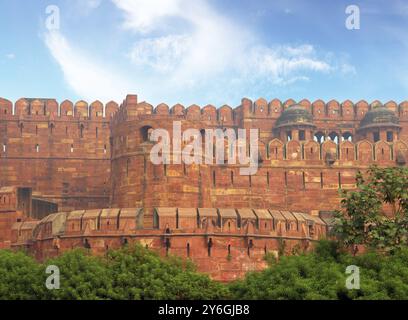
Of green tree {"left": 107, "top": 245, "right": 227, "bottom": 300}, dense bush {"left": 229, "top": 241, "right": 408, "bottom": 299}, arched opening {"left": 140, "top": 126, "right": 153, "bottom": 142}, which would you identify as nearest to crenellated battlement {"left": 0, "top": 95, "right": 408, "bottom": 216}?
arched opening {"left": 140, "top": 126, "right": 153, "bottom": 142}

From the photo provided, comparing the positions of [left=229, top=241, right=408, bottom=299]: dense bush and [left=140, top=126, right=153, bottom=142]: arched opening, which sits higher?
[left=140, top=126, right=153, bottom=142]: arched opening

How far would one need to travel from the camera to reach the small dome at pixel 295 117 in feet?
150

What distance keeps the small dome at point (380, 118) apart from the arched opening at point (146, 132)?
16.4m

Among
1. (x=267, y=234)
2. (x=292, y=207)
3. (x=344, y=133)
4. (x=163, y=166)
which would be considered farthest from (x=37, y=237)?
(x=344, y=133)

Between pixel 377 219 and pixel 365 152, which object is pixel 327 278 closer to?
pixel 377 219

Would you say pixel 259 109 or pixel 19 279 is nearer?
pixel 19 279

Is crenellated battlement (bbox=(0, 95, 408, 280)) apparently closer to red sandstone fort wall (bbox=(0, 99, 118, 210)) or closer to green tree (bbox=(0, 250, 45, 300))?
red sandstone fort wall (bbox=(0, 99, 118, 210))

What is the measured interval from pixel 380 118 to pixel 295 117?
4.66 meters

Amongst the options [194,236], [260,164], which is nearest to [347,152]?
[260,164]

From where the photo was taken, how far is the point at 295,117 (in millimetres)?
45781

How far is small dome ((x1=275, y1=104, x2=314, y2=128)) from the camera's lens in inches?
1795

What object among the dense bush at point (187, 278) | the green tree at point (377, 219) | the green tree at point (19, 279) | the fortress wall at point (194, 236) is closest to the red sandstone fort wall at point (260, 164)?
the fortress wall at point (194, 236)

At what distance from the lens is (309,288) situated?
945 inches

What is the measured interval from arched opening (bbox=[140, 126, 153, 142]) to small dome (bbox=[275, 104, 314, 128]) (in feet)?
42.5
